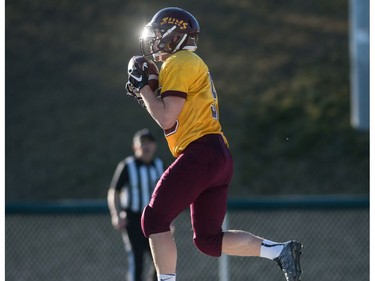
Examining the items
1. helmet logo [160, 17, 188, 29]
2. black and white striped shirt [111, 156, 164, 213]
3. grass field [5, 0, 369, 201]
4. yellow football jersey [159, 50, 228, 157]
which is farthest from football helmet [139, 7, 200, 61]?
grass field [5, 0, 369, 201]

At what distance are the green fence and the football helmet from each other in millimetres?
4002

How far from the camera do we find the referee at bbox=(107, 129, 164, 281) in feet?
28.1

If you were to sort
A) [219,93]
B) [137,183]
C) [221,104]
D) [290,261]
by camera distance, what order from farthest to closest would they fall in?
[219,93], [221,104], [137,183], [290,261]

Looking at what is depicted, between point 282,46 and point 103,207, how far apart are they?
818cm

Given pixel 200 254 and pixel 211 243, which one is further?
pixel 200 254

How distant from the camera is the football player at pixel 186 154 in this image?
15.7 ft

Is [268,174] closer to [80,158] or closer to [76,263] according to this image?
[80,158]

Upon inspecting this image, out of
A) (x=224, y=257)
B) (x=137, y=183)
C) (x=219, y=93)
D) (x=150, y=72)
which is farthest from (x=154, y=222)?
Answer: (x=219, y=93)

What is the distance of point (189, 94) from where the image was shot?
16.3 feet

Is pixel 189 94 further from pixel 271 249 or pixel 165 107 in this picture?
pixel 271 249

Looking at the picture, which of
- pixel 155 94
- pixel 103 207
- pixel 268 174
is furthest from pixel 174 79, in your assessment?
pixel 268 174

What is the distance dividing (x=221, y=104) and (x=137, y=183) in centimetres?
632

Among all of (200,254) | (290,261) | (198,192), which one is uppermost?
(198,192)

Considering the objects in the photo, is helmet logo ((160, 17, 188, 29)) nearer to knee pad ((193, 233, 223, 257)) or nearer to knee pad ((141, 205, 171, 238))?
knee pad ((141, 205, 171, 238))
